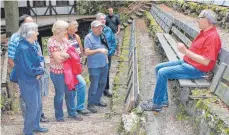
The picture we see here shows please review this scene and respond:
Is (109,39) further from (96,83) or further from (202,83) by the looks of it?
(202,83)

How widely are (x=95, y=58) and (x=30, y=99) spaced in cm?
170

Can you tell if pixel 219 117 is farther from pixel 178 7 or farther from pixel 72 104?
pixel 178 7

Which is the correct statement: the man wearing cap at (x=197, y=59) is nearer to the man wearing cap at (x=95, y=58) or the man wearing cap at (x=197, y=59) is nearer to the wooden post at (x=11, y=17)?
the man wearing cap at (x=95, y=58)

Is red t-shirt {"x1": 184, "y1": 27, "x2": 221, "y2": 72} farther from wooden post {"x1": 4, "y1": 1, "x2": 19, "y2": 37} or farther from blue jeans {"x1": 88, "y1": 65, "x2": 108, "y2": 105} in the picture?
wooden post {"x1": 4, "y1": 1, "x2": 19, "y2": 37}

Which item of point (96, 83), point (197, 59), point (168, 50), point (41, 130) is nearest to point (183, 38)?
point (168, 50)

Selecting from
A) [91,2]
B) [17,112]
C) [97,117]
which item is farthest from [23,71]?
[91,2]

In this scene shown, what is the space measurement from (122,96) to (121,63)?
2662 mm

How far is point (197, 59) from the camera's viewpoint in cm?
474

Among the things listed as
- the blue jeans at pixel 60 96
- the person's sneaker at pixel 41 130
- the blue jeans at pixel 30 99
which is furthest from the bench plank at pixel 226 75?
the person's sneaker at pixel 41 130

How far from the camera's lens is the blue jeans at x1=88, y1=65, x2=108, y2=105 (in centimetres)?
627

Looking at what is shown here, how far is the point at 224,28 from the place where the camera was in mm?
8055

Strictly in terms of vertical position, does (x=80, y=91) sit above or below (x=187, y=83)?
below

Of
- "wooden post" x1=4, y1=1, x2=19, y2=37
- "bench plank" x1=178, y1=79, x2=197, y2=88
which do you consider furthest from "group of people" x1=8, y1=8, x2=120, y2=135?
"wooden post" x1=4, y1=1, x2=19, y2=37

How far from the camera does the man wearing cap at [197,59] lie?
4734mm
